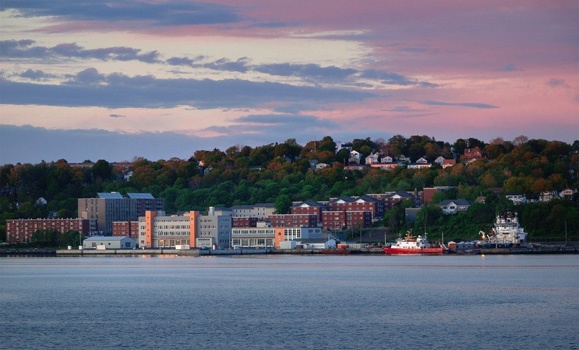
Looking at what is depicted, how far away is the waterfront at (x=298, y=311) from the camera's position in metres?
34.8

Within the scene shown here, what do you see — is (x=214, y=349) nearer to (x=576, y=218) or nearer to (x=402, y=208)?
(x=576, y=218)

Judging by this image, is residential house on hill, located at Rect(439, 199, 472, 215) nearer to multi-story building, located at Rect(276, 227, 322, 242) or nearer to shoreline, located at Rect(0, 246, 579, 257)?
Result: shoreline, located at Rect(0, 246, 579, 257)

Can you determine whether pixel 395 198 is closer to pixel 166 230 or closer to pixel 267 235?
pixel 267 235

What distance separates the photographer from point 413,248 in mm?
111500

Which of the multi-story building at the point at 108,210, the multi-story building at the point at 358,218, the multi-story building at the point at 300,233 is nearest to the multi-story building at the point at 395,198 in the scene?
the multi-story building at the point at 358,218

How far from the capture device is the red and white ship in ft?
362

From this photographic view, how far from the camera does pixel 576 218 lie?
384ft

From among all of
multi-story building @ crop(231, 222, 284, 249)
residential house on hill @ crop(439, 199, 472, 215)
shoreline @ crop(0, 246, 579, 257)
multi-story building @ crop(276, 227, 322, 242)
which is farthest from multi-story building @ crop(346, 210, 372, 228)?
shoreline @ crop(0, 246, 579, 257)

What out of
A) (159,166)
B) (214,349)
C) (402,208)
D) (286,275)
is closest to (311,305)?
(214,349)

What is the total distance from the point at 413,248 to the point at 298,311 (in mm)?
68949

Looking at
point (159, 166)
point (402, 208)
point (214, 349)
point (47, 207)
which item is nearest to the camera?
point (214, 349)

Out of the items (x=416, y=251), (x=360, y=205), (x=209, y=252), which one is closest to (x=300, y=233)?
(x=360, y=205)

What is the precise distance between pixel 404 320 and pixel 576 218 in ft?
267

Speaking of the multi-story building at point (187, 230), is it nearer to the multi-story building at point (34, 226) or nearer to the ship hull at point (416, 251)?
the multi-story building at point (34, 226)
